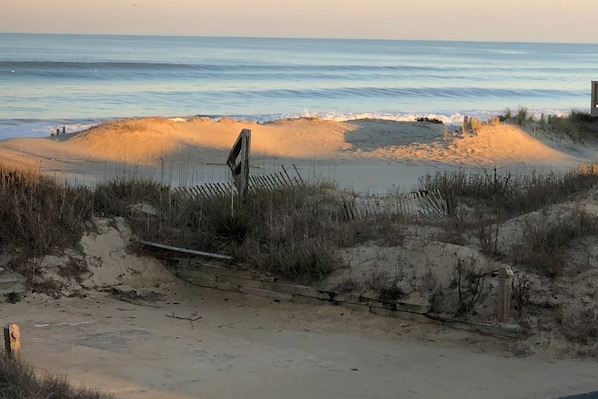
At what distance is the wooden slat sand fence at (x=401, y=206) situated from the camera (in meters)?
10.7

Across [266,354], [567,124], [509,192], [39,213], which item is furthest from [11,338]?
[567,124]

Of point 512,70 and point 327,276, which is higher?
point 512,70

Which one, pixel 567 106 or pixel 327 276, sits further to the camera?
pixel 567 106

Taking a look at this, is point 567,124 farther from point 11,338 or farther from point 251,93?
point 11,338

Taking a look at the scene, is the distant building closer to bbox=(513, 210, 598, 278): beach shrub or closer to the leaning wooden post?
bbox=(513, 210, 598, 278): beach shrub

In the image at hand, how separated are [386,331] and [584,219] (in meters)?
3.18

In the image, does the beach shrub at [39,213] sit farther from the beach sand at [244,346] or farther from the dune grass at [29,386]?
the dune grass at [29,386]

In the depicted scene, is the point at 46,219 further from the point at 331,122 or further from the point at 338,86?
the point at 338,86

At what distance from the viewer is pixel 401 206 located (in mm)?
11320

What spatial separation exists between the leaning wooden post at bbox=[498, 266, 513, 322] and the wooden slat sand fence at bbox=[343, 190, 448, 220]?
3235 millimetres

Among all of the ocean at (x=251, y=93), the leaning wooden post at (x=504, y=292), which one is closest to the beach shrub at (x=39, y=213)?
the leaning wooden post at (x=504, y=292)

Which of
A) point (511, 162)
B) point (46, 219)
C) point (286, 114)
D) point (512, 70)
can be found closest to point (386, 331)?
point (46, 219)

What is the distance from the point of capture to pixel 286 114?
3616 cm

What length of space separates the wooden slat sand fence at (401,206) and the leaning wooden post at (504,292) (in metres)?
3.23
